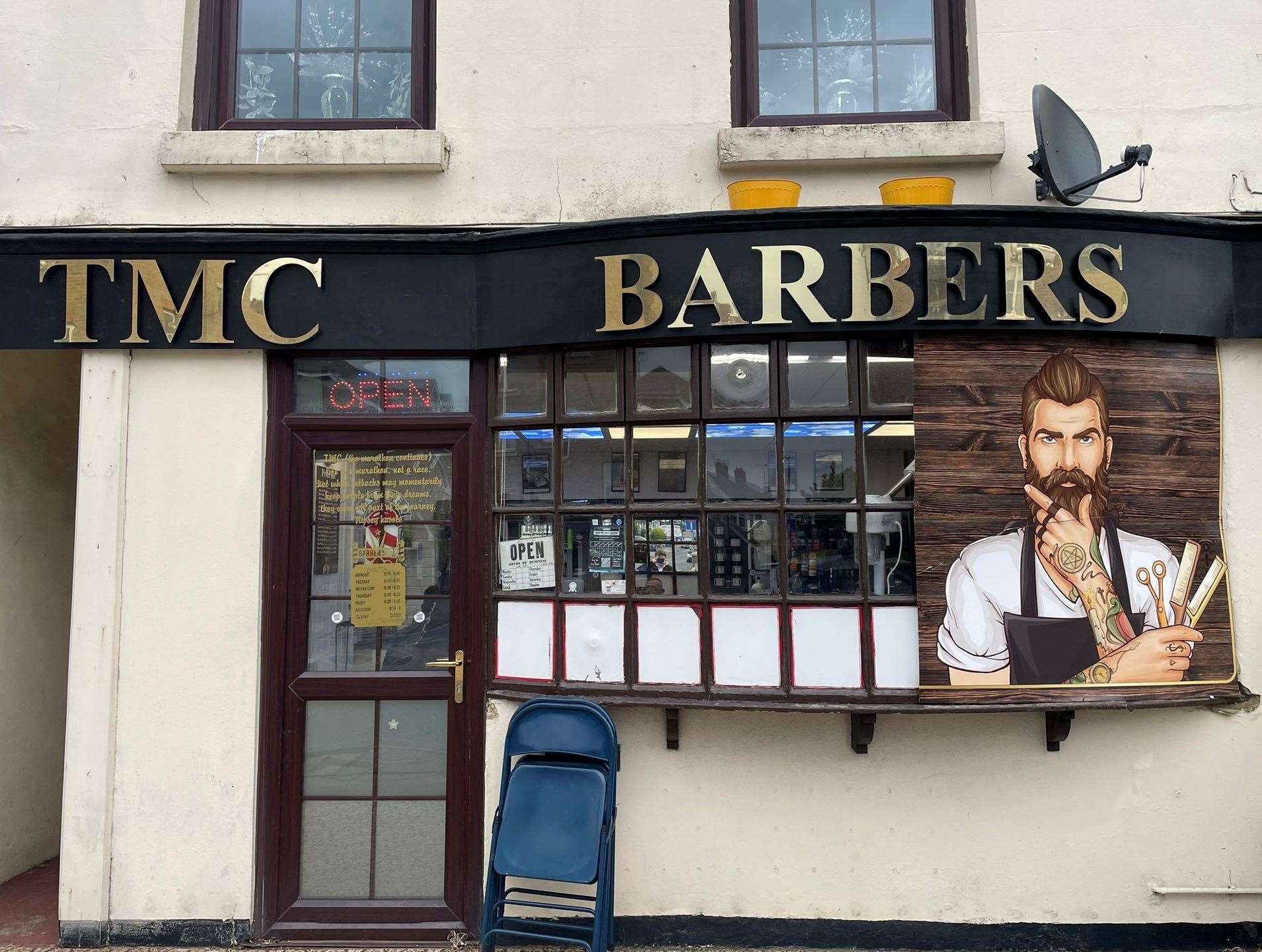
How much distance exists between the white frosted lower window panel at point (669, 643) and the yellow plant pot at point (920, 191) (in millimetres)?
2123

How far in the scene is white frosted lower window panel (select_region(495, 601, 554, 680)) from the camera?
419cm

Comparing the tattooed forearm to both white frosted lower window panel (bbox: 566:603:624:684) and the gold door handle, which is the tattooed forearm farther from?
the gold door handle

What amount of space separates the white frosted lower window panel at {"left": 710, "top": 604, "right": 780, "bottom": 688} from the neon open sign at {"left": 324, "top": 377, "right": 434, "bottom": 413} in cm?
180

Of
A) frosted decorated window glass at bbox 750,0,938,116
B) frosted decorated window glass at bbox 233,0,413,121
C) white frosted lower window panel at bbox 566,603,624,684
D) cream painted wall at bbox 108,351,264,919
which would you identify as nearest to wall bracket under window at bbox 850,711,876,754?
white frosted lower window panel at bbox 566,603,624,684

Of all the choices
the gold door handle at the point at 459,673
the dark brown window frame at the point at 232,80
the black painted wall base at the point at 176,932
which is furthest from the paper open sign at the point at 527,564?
the dark brown window frame at the point at 232,80

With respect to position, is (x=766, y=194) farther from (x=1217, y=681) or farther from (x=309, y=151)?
(x=1217, y=681)

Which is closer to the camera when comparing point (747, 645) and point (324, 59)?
point (747, 645)

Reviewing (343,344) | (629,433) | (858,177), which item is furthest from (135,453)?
(858,177)

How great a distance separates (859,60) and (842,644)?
2935 millimetres

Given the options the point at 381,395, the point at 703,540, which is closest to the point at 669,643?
the point at 703,540

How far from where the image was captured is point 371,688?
4.31 m

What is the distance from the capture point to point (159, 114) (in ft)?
14.5

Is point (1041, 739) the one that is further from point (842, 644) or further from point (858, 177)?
point (858, 177)

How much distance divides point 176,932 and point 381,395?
8.98ft
